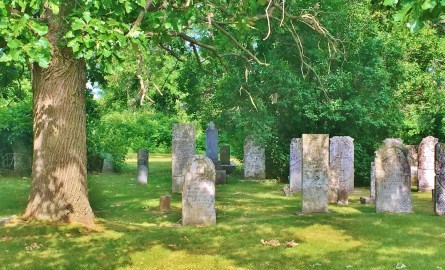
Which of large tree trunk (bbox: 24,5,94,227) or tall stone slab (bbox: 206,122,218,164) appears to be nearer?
large tree trunk (bbox: 24,5,94,227)

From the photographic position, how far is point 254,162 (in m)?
23.0

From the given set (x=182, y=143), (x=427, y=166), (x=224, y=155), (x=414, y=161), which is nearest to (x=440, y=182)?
(x=427, y=166)

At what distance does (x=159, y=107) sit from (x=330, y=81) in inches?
396

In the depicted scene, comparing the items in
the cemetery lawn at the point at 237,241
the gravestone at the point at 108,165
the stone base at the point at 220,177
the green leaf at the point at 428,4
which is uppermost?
the green leaf at the point at 428,4

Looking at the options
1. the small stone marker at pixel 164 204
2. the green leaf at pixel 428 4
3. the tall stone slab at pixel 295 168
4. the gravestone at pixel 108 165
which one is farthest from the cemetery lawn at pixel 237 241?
the gravestone at pixel 108 165

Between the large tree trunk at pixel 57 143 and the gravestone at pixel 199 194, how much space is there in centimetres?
221

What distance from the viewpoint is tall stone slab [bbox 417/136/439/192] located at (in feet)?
61.2

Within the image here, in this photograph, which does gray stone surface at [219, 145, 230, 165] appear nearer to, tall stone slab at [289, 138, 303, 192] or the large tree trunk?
tall stone slab at [289, 138, 303, 192]

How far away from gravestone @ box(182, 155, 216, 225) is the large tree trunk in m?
2.21

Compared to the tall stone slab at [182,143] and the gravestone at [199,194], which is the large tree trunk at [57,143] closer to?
the gravestone at [199,194]

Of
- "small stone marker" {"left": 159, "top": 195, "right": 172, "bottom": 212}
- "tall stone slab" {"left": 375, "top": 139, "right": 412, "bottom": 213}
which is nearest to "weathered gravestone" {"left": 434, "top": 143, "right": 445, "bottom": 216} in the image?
"tall stone slab" {"left": 375, "top": 139, "right": 412, "bottom": 213}

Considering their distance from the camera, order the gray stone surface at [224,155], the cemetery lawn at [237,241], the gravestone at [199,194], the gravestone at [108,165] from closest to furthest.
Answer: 1. the cemetery lawn at [237,241]
2. the gravestone at [199,194]
3. the gray stone surface at [224,155]
4. the gravestone at [108,165]

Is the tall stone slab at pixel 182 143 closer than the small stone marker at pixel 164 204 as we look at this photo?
No

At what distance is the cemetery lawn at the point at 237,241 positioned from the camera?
27.8ft
